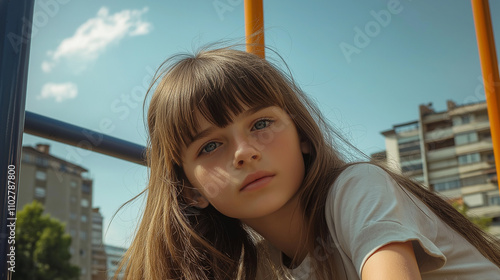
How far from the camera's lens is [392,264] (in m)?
0.53

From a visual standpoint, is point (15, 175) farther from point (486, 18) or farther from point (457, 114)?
point (457, 114)

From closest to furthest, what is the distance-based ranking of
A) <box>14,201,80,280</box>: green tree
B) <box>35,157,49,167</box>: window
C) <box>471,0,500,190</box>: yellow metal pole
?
<box>471,0,500,190</box>: yellow metal pole
<box>14,201,80,280</box>: green tree
<box>35,157,49,167</box>: window

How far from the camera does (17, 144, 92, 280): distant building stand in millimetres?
25306

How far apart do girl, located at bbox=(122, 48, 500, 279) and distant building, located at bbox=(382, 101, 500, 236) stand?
26304mm

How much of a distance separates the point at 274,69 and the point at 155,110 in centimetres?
21

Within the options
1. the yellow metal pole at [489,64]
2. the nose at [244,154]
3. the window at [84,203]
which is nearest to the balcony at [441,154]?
the window at [84,203]

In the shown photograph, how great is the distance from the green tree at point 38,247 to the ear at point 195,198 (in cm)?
1777

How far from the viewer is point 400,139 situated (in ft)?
96.1

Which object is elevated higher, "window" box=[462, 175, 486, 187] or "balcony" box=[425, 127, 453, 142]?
"balcony" box=[425, 127, 453, 142]

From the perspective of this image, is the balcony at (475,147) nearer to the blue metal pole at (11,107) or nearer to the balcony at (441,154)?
the balcony at (441,154)

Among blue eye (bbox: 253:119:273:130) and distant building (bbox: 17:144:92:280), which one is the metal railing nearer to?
blue eye (bbox: 253:119:273:130)

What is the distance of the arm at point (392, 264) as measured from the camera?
1.72 ft

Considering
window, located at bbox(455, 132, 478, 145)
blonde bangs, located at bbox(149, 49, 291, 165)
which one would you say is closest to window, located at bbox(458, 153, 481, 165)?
window, located at bbox(455, 132, 478, 145)

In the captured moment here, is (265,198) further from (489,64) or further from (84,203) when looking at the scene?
(84,203)
